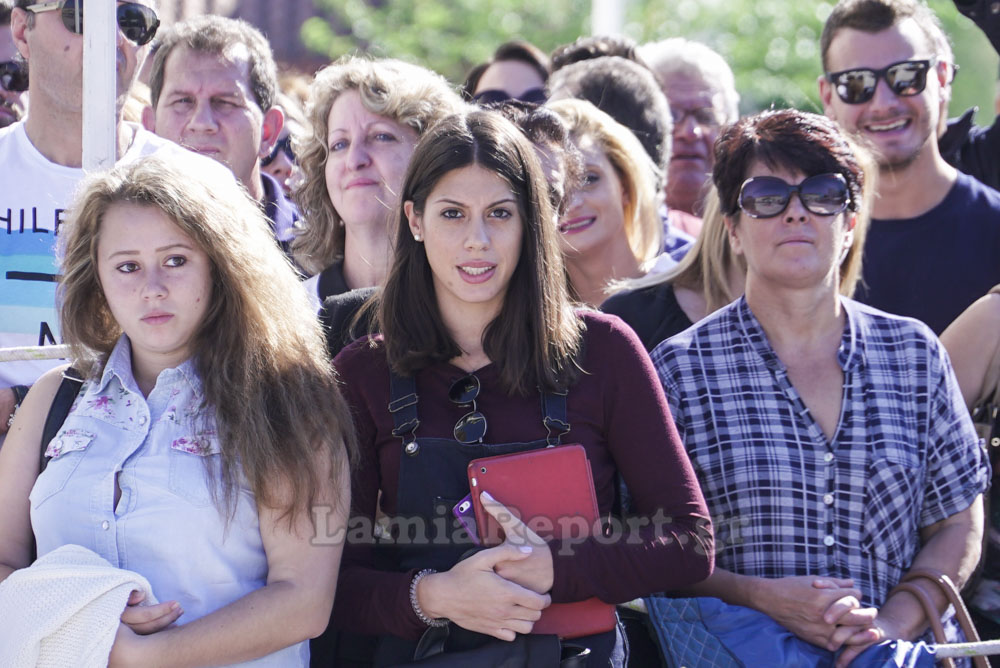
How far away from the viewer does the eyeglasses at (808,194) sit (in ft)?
10.2

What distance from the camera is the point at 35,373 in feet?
10.7

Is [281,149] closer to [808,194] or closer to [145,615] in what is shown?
[808,194]

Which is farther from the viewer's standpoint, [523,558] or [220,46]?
[220,46]

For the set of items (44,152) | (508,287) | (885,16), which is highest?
(885,16)

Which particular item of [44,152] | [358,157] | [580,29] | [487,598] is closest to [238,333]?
[487,598]

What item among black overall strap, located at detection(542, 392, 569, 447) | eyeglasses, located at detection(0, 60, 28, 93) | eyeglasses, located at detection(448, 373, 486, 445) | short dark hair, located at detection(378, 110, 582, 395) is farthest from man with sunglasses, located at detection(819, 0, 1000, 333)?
eyeglasses, located at detection(0, 60, 28, 93)

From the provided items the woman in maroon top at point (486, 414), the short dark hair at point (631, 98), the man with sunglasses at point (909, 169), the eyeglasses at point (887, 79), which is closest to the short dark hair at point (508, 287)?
the woman in maroon top at point (486, 414)

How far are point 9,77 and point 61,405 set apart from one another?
7.65ft

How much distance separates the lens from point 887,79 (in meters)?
4.14

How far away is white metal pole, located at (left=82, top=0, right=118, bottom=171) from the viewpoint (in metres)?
2.92

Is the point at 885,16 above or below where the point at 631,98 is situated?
above

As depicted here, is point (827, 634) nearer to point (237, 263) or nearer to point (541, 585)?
point (541, 585)

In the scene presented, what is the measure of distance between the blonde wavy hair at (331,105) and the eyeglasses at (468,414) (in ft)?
4.02

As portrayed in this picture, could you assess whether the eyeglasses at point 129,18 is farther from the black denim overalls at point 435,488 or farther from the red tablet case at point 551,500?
the red tablet case at point 551,500
